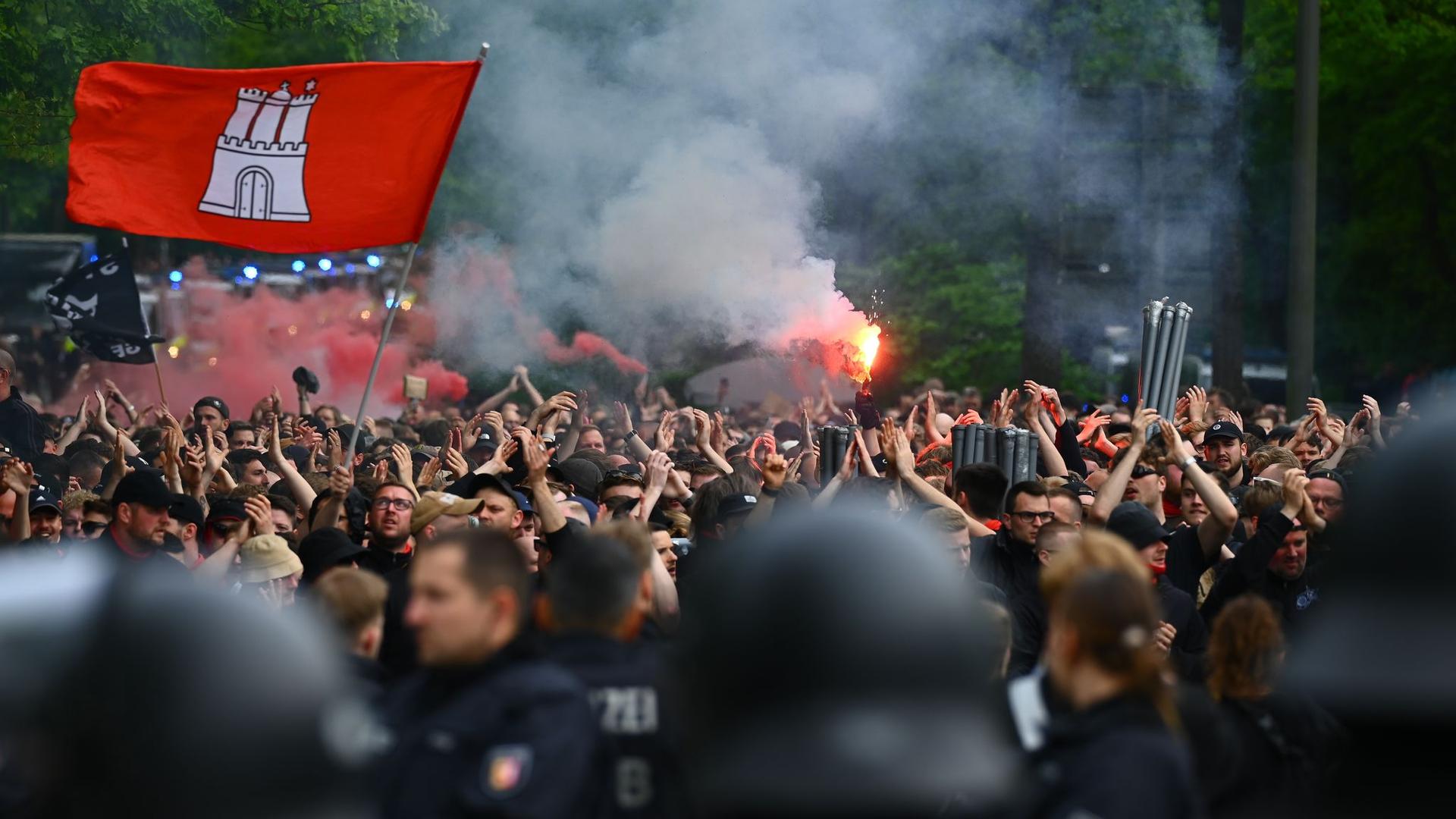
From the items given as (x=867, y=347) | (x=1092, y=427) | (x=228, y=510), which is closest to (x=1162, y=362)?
(x=1092, y=427)

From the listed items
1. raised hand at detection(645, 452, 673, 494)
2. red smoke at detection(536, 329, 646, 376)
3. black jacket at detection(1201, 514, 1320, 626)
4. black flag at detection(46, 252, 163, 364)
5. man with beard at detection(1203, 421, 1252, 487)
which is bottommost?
black jacket at detection(1201, 514, 1320, 626)

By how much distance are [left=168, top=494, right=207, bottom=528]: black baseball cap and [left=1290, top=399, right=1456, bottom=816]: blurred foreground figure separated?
5151mm

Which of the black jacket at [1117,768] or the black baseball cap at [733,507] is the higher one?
Result: the black baseball cap at [733,507]

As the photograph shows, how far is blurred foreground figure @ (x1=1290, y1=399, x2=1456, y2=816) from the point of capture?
310 centimetres

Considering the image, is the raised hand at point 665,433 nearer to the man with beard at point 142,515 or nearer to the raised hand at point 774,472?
the raised hand at point 774,472

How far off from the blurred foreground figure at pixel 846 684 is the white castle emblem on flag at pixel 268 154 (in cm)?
709

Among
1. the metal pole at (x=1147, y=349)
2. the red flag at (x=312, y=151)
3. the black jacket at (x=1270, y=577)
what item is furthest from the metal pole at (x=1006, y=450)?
the red flag at (x=312, y=151)

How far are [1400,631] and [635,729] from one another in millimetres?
1507

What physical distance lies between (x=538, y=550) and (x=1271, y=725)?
10.9 ft

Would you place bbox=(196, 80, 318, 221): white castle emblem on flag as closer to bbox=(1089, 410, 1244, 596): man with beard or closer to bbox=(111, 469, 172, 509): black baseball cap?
bbox=(111, 469, 172, 509): black baseball cap

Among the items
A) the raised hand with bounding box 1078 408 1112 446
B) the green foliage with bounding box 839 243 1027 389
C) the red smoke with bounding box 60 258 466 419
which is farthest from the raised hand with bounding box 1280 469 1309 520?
the red smoke with bounding box 60 258 466 419

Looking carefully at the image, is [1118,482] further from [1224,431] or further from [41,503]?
[41,503]

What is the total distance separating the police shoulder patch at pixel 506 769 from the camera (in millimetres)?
3299

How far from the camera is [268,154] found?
977cm
